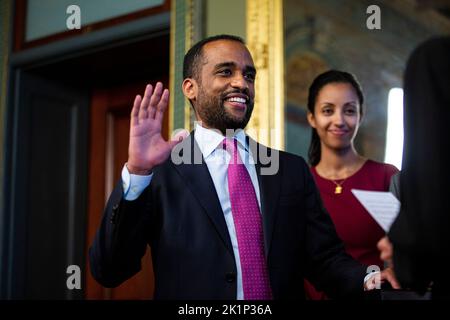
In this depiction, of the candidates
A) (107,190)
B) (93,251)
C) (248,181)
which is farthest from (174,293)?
(107,190)

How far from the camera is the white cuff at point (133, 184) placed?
1.82 m

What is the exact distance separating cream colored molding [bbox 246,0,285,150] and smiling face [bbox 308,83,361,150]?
0.28 m

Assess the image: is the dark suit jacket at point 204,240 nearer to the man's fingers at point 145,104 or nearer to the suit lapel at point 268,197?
the suit lapel at point 268,197

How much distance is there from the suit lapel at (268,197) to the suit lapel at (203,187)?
0.12 metres

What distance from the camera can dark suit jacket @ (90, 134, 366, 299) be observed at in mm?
1862

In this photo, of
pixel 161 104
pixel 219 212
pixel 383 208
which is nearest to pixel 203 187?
pixel 219 212

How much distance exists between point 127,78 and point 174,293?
234 cm

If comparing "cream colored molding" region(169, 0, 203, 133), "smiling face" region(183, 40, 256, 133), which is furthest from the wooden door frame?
"smiling face" region(183, 40, 256, 133)

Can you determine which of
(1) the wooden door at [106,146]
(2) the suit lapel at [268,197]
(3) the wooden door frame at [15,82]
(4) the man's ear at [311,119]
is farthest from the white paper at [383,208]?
(1) the wooden door at [106,146]

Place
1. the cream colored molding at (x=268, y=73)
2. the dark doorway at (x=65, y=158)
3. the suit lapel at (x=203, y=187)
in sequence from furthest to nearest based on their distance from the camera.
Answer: the dark doorway at (x=65, y=158)
the cream colored molding at (x=268, y=73)
the suit lapel at (x=203, y=187)

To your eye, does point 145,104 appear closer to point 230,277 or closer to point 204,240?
point 204,240

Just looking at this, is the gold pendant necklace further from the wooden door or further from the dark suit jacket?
the wooden door

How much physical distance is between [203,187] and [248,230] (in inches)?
7.4

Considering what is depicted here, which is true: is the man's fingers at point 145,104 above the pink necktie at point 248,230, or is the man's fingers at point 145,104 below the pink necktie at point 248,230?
above
